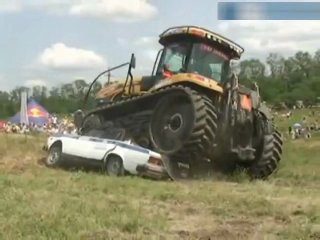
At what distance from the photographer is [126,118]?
49.3ft

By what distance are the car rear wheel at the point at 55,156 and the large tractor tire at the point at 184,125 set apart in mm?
2148

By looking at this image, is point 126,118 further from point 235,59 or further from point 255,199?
point 255,199

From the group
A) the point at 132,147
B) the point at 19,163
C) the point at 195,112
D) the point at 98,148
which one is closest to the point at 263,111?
the point at 195,112

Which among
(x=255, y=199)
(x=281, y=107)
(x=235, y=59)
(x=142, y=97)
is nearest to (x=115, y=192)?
(x=255, y=199)

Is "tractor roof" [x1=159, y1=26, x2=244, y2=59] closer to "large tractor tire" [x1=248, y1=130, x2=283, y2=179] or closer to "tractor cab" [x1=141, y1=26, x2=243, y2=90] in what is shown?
"tractor cab" [x1=141, y1=26, x2=243, y2=90]

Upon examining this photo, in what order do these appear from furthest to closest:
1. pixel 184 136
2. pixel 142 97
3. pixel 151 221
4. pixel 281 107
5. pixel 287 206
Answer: pixel 281 107 → pixel 142 97 → pixel 184 136 → pixel 287 206 → pixel 151 221

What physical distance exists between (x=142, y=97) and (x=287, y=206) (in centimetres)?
635

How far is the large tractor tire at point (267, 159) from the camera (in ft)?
48.1

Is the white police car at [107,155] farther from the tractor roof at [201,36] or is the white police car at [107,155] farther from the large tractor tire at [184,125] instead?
the tractor roof at [201,36]

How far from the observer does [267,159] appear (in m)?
14.7

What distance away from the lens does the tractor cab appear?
13906 millimetres

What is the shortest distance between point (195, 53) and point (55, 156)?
3.78 metres

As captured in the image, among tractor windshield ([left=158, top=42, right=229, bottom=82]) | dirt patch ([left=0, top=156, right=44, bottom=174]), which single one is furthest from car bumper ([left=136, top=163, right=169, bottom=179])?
dirt patch ([left=0, top=156, right=44, bottom=174])

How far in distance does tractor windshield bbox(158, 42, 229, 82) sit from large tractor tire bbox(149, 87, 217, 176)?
2.26ft
